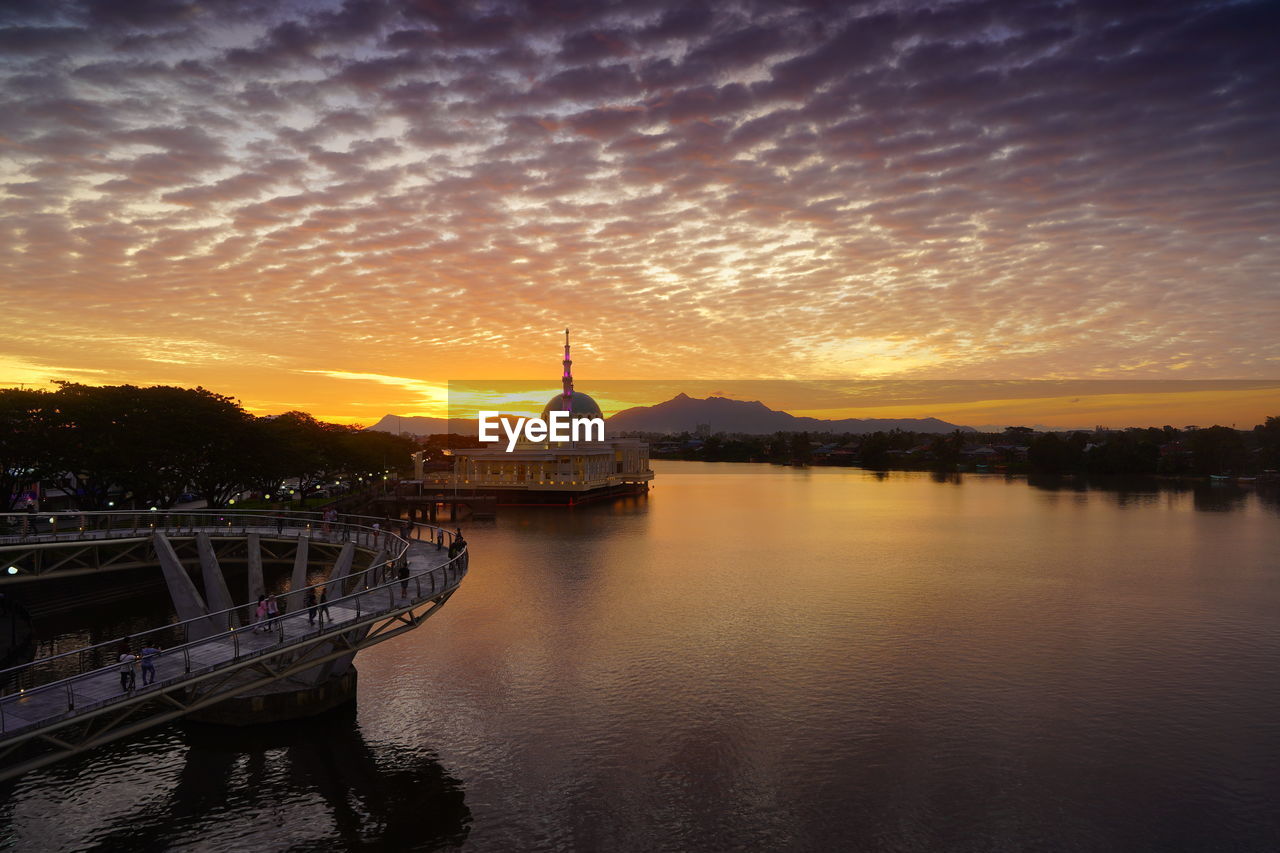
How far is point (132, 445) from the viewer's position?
185 ft

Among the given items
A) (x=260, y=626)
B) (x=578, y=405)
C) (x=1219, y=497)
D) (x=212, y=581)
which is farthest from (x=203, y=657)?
(x=1219, y=497)

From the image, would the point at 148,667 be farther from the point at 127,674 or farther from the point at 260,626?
the point at 260,626

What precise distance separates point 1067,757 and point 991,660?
1153 centimetres

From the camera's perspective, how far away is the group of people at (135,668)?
68.0ft

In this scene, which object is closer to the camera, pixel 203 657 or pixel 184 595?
pixel 203 657

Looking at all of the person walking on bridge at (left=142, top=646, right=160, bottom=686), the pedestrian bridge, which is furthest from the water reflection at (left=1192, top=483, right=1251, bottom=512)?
the person walking on bridge at (left=142, top=646, right=160, bottom=686)

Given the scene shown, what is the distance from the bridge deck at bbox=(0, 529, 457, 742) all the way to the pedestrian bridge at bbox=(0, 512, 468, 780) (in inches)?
1.9

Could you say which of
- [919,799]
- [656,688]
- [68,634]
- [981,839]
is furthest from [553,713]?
[68,634]

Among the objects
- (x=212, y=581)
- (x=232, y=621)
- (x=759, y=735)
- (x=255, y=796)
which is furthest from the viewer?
(x=212, y=581)

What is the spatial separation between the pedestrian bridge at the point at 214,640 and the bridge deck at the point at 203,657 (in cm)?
5

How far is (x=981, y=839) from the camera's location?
22781 mm

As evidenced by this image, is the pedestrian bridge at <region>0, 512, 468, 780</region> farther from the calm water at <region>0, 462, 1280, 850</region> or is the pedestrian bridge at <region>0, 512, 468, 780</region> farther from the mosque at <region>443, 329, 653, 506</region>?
the mosque at <region>443, 329, 653, 506</region>

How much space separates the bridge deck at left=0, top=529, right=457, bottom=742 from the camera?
1962 cm

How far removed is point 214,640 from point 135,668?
15.8ft
